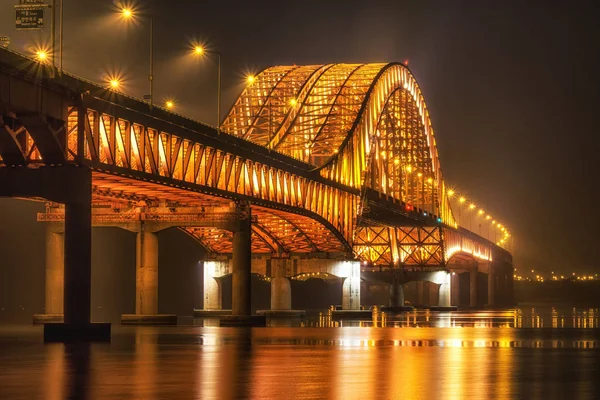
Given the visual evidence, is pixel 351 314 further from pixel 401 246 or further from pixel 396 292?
pixel 401 246

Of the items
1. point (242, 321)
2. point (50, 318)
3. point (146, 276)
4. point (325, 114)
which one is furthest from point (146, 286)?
point (325, 114)

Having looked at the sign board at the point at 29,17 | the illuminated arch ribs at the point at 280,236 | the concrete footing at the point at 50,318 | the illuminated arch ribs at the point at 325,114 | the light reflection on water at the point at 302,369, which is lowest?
the light reflection on water at the point at 302,369

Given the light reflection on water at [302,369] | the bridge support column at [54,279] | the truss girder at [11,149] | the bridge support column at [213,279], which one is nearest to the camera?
the light reflection on water at [302,369]

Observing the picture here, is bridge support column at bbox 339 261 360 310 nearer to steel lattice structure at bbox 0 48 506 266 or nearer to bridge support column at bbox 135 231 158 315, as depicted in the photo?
steel lattice structure at bbox 0 48 506 266

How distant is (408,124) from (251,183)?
284 feet

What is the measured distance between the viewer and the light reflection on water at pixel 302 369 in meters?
31.9

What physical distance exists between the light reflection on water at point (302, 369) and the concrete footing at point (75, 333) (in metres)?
1.19

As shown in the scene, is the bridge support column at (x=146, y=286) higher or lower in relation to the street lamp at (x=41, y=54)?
lower

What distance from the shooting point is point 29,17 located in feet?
209

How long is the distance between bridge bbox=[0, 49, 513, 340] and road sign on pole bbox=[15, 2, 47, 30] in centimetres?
224

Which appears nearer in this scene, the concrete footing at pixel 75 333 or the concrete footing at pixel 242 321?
the concrete footing at pixel 75 333

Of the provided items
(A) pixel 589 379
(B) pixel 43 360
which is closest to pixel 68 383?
(B) pixel 43 360

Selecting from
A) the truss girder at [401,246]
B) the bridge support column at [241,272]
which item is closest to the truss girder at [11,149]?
the bridge support column at [241,272]

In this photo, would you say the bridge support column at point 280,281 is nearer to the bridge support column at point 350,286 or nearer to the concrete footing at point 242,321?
the bridge support column at point 350,286
